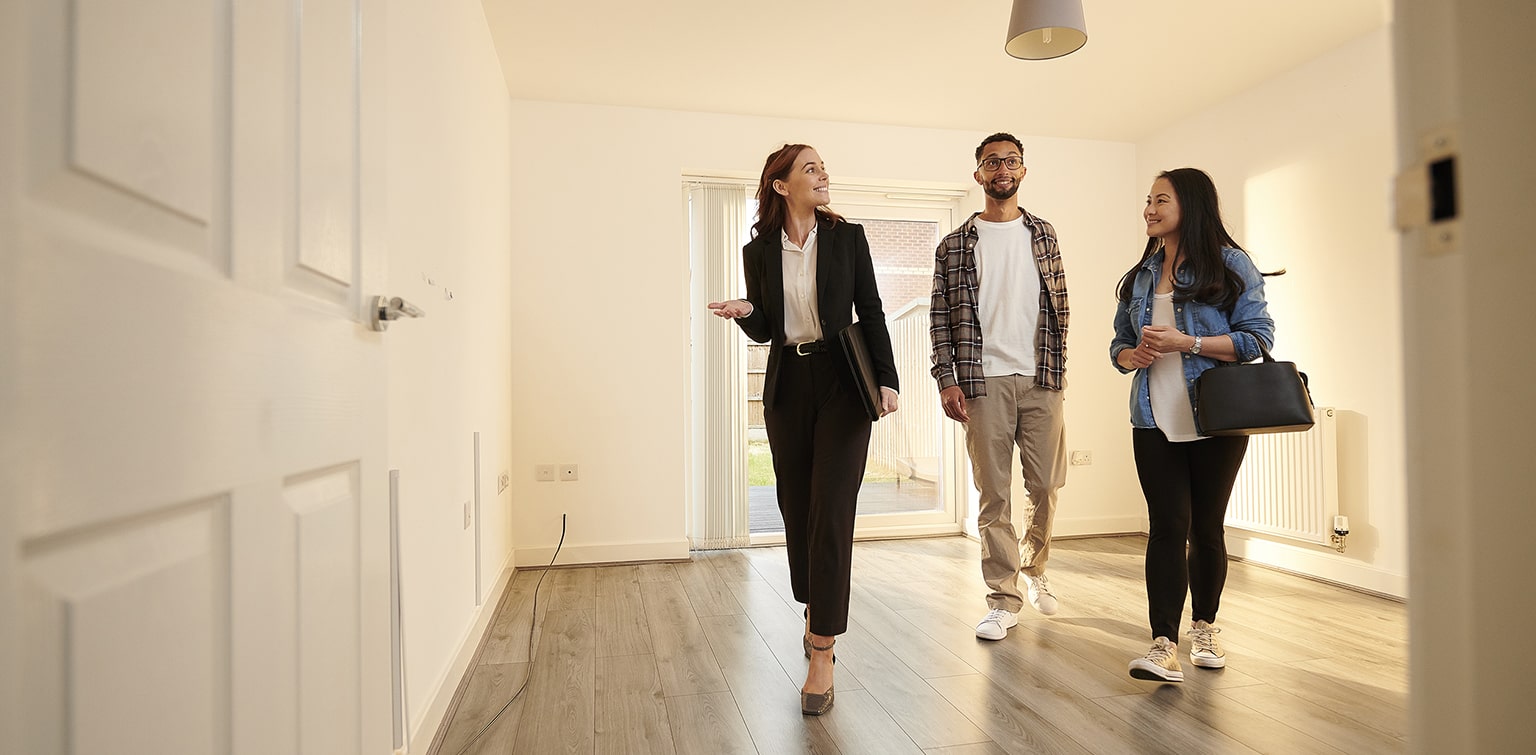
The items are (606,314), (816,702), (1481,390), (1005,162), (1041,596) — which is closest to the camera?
(1481,390)

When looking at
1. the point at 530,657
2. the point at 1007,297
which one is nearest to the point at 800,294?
the point at 1007,297

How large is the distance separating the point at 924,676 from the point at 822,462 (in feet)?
2.31

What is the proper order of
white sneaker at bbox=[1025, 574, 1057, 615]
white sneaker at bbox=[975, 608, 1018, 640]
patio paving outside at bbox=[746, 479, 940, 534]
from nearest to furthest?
white sneaker at bbox=[975, 608, 1018, 640], white sneaker at bbox=[1025, 574, 1057, 615], patio paving outside at bbox=[746, 479, 940, 534]

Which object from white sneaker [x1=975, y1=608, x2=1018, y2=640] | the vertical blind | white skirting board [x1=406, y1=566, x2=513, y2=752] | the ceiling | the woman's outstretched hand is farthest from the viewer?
the vertical blind

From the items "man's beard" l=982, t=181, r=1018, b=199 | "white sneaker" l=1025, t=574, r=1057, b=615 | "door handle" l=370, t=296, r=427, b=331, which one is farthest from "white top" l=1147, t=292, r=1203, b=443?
"door handle" l=370, t=296, r=427, b=331

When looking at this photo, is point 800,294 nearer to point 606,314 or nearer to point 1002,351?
point 1002,351

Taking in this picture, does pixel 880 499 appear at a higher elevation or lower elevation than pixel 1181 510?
lower

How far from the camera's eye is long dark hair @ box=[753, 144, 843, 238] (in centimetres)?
211

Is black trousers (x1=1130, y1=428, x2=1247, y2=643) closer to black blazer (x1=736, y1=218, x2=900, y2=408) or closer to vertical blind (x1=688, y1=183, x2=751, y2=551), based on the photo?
black blazer (x1=736, y1=218, x2=900, y2=408)

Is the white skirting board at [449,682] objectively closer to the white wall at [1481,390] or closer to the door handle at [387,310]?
the door handle at [387,310]

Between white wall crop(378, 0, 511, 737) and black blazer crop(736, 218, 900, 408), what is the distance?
799mm

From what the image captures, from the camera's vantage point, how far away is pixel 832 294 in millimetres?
1998

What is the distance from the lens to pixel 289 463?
0.80 meters

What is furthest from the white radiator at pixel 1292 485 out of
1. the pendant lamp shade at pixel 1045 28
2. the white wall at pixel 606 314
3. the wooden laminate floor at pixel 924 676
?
the white wall at pixel 606 314
